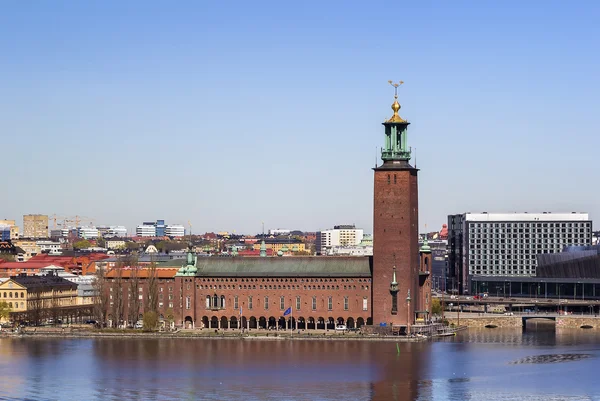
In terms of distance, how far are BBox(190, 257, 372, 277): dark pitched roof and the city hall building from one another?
0.08 m

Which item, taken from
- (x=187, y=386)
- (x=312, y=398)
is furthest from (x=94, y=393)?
(x=312, y=398)

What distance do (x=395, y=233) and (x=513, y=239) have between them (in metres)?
75.9

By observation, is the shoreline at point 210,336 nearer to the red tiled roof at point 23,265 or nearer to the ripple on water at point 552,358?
the ripple on water at point 552,358

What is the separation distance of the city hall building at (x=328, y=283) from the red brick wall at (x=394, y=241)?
80 millimetres

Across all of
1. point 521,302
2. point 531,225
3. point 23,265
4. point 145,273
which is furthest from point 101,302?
point 531,225

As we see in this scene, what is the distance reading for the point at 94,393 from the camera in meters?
83.5

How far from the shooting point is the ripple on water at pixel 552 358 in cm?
10063

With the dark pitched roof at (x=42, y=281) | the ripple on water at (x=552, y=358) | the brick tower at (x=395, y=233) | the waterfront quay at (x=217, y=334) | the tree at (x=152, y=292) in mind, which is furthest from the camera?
the dark pitched roof at (x=42, y=281)

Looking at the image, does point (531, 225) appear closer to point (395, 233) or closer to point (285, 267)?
point (285, 267)

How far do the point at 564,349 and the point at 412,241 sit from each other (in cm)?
1560

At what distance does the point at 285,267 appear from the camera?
124m

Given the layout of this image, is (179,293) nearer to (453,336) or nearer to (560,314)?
(453,336)

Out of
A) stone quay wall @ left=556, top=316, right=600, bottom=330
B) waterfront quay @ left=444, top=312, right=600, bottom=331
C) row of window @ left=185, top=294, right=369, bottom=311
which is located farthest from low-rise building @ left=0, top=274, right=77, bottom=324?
stone quay wall @ left=556, top=316, right=600, bottom=330

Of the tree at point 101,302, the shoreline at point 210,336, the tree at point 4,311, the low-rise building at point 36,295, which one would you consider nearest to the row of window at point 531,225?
the low-rise building at point 36,295
